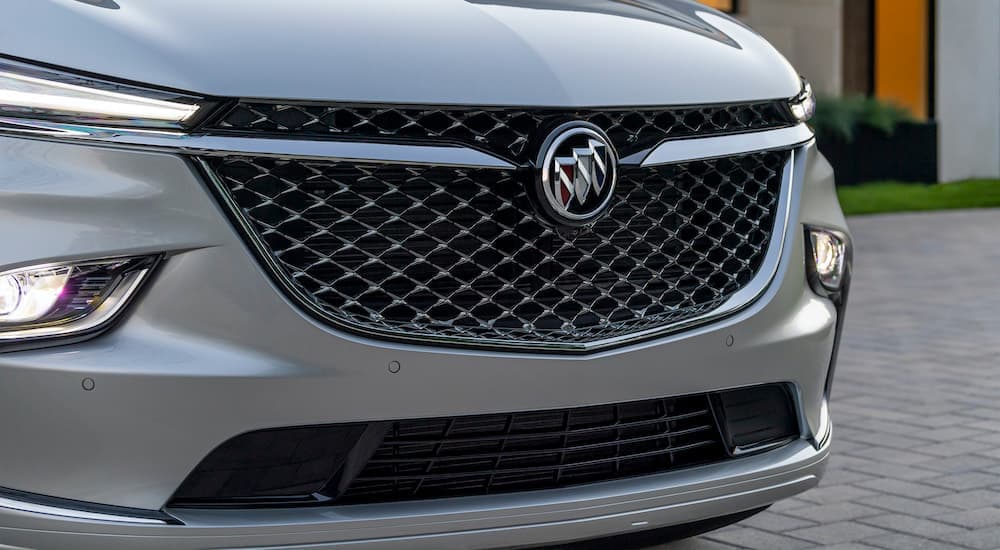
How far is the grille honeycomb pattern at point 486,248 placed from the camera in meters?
2.21

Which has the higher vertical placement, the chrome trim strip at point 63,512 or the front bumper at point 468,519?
the chrome trim strip at point 63,512

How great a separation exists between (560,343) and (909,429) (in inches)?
112

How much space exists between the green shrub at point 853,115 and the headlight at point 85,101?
14287 mm

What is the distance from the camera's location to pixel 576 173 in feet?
7.86

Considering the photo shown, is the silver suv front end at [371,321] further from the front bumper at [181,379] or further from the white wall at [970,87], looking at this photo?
the white wall at [970,87]

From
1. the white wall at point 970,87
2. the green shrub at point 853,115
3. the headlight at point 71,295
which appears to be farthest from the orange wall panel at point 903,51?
the headlight at point 71,295

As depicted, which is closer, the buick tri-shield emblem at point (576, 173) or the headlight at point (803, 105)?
the buick tri-shield emblem at point (576, 173)

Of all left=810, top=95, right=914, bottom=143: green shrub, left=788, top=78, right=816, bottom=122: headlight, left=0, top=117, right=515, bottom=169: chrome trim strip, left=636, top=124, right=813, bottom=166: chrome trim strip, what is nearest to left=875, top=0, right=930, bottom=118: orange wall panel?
left=810, top=95, right=914, bottom=143: green shrub

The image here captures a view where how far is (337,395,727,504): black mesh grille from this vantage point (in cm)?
232

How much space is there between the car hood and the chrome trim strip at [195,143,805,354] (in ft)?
Result: 0.56

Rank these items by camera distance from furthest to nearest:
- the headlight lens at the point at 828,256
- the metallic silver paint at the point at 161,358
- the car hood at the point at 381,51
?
the headlight lens at the point at 828,256 < the car hood at the point at 381,51 < the metallic silver paint at the point at 161,358

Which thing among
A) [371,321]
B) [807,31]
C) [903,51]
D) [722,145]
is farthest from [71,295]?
[903,51]

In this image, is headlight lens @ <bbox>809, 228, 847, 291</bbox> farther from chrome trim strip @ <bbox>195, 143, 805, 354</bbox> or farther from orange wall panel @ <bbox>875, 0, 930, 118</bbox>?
orange wall panel @ <bbox>875, 0, 930, 118</bbox>

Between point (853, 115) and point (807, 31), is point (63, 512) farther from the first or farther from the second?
point (807, 31)
